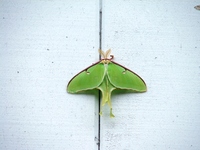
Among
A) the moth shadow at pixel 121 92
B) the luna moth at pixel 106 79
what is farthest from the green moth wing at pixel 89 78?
the moth shadow at pixel 121 92

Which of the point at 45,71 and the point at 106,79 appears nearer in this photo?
the point at 106,79

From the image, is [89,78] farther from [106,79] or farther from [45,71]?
[45,71]

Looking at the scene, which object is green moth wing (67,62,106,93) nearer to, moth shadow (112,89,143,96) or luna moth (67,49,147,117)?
luna moth (67,49,147,117)

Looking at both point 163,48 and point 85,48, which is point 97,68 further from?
point 163,48

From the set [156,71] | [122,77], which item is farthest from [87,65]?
[156,71]

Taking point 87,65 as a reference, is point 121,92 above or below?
below

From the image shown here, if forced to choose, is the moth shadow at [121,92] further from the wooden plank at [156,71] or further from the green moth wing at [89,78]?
the green moth wing at [89,78]

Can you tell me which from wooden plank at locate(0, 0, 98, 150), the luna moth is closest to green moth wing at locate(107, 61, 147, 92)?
A: the luna moth
